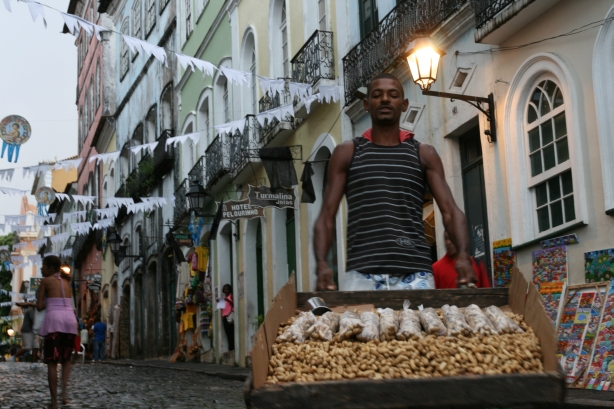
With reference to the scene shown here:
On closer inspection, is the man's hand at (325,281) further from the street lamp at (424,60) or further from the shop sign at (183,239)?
the shop sign at (183,239)

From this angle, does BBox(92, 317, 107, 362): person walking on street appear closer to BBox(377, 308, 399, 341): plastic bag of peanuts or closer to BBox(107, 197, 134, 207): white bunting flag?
BBox(107, 197, 134, 207): white bunting flag

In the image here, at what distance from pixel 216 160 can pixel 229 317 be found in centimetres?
362

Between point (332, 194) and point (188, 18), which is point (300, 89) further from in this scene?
point (188, 18)

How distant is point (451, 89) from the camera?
37.5 ft

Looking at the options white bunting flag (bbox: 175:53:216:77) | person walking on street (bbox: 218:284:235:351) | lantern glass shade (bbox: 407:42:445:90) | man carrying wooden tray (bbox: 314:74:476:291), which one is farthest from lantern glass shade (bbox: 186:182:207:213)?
man carrying wooden tray (bbox: 314:74:476:291)

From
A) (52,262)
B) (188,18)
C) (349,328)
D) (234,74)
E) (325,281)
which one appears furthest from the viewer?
(188,18)

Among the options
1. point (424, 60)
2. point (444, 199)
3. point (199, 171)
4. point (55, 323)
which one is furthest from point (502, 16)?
point (199, 171)

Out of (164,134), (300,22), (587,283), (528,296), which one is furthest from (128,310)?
(528,296)

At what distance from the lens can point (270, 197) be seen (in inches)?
643

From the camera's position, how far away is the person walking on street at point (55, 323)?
888cm

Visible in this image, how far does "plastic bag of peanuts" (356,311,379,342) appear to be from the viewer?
11.3 feet

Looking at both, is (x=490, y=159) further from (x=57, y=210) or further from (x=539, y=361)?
(x=57, y=210)

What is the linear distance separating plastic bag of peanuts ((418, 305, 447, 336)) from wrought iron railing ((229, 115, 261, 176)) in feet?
48.7

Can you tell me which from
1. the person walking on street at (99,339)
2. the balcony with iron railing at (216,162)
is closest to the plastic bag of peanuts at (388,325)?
the balcony with iron railing at (216,162)
